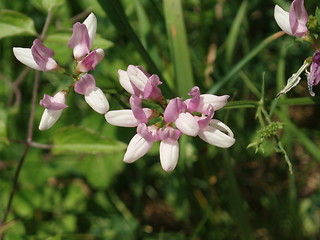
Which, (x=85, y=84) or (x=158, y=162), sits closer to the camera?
(x=85, y=84)

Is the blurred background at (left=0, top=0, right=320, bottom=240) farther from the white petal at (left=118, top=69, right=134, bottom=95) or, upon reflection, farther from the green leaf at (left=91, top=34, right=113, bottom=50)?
the white petal at (left=118, top=69, right=134, bottom=95)

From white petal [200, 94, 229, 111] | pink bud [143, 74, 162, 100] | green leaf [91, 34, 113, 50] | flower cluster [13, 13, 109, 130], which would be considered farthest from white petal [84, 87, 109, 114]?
green leaf [91, 34, 113, 50]

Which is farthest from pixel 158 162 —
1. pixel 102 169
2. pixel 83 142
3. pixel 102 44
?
pixel 102 44

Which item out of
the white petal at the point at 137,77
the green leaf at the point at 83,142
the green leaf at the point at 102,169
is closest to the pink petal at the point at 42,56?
the white petal at the point at 137,77

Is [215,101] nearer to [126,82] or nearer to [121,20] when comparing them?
[126,82]

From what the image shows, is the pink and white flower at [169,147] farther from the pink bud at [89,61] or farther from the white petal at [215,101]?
the pink bud at [89,61]
